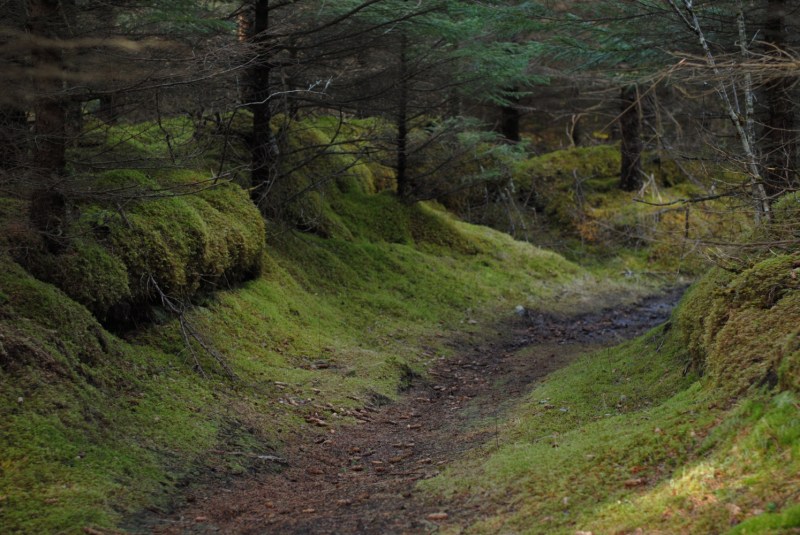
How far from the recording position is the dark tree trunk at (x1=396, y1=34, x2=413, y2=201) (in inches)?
428

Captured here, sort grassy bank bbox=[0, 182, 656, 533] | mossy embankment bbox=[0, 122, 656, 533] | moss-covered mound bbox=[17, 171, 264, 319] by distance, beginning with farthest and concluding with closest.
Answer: moss-covered mound bbox=[17, 171, 264, 319], mossy embankment bbox=[0, 122, 656, 533], grassy bank bbox=[0, 182, 656, 533]

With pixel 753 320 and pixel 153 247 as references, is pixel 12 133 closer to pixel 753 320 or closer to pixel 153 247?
pixel 153 247

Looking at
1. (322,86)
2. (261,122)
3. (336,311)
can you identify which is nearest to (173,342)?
(336,311)

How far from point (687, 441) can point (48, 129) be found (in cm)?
558

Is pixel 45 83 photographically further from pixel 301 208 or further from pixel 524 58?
pixel 524 58

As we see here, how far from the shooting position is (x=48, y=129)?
4.98 metres

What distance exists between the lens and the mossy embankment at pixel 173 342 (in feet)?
12.8

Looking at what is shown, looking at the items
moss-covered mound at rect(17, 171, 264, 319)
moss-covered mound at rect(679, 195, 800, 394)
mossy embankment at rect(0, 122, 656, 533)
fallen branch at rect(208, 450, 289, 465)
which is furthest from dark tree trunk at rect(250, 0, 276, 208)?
moss-covered mound at rect(679, 195, 800, 394)

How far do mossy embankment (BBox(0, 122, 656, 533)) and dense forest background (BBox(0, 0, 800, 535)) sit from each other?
0.03m

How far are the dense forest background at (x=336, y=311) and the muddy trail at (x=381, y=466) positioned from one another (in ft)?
0.13

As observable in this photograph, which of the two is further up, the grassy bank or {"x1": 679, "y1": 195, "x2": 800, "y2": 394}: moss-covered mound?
{"x1": 679, "y1": 195, "x2": 800, "y2": 394}: moss-covered mound

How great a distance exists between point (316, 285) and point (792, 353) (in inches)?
323

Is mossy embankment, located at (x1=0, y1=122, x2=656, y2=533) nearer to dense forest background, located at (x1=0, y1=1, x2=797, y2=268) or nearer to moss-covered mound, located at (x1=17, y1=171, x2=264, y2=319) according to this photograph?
moss-covered mound, located at (x1=17, y1=171, x2=264, y2=319)

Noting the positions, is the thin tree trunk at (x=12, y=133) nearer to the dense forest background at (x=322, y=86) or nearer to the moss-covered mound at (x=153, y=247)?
the dense forest background at (x=322, y=86)
